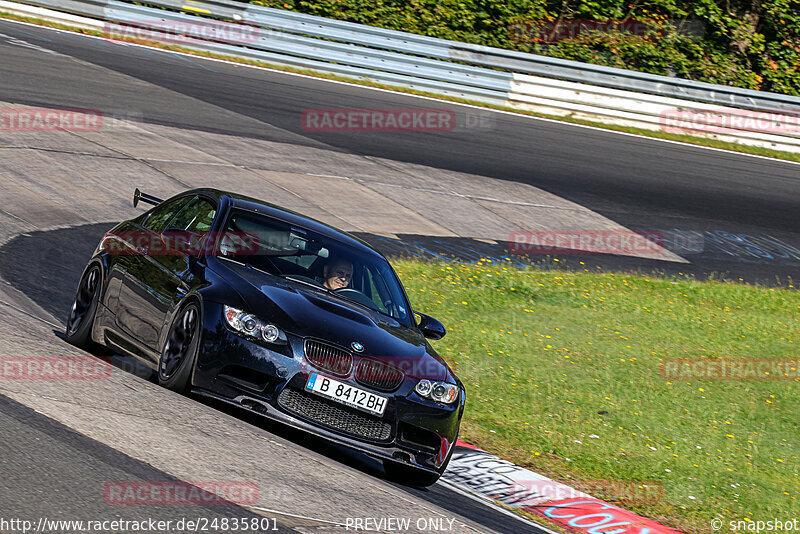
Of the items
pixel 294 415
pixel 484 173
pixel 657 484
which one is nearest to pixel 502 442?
pixel 657 484

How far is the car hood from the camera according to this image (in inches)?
255

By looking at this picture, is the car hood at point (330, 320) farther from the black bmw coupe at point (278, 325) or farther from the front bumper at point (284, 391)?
the front bumper at point (284, 391)

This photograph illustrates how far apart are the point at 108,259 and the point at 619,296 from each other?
830cm

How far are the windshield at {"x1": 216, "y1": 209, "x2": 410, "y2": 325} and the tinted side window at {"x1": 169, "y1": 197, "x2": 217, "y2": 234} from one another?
0.19 metres

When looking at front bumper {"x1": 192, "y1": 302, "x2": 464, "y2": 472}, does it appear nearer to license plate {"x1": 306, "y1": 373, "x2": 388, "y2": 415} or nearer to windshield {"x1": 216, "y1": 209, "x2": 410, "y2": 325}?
license plate {"x1": 306, "y1": 373, "x2": 388, "y2": 415}

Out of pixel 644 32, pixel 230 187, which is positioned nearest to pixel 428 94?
→ pixel 644 32

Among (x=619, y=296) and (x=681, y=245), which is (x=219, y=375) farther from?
(x=681, y=245)

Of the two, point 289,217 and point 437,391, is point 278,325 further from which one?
point 289,217

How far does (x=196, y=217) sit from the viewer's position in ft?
25.9

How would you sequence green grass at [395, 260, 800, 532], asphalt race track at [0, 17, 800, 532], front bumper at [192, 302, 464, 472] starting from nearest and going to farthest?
asphalt race track at [0, 17, 800, 532]
front bumper at [192, 302, 464, 472]
green grass at [395, 260, 800, 532]

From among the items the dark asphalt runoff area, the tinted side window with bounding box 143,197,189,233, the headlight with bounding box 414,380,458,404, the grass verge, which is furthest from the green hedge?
the headlight with bounding box 414,380,458,404

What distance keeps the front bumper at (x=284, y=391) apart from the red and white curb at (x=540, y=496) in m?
1.13

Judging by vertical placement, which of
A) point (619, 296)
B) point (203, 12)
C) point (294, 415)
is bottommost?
point (619, 296)

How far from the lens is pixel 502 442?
28.0 ft
